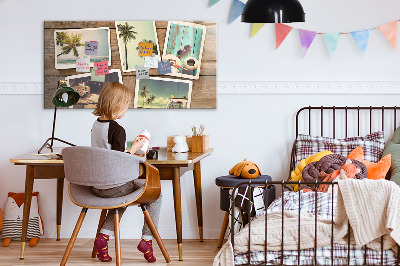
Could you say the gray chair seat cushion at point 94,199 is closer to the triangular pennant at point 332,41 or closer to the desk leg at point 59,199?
the desk leg at point 59,199

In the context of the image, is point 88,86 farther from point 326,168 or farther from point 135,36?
point 326,168

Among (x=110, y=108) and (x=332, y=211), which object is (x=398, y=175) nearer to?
(x=332, y=211)

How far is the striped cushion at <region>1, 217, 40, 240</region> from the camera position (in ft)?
13.7

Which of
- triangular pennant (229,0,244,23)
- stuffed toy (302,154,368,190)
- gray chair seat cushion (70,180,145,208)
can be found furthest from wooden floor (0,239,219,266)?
triangular pennant (229,0,244,23)

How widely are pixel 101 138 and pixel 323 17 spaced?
1886 mm

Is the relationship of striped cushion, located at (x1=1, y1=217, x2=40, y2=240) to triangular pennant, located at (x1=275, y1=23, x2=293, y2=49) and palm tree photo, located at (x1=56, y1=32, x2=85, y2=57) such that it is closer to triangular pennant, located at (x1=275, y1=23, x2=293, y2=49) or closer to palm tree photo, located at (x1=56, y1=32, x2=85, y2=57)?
palm tree photo, located at (x1=56, y1=32, x2=85, y2=57)

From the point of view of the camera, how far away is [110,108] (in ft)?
11.1

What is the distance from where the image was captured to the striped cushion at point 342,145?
4055 millimetres

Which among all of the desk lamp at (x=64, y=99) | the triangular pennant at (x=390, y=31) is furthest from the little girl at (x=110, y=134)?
the triangular pennant at (x=390, y=31)

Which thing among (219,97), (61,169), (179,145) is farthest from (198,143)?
(61,169)

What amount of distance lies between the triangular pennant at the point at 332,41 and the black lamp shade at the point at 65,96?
1778mm

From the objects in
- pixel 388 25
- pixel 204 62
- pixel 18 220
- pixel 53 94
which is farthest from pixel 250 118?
pixel 18 220

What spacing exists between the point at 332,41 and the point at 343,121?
57 centimetres

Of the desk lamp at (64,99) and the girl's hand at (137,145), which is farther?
the desk lamp at (64,99)
